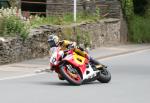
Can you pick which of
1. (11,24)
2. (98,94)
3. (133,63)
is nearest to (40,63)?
(11,24)

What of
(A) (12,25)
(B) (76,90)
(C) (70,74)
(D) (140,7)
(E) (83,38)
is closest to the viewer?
(B) (76,90)

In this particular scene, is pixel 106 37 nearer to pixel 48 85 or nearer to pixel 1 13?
pixel 1 13

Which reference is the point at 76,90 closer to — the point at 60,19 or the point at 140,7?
the point at 60,19

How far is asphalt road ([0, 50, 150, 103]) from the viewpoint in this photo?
13.0 metres

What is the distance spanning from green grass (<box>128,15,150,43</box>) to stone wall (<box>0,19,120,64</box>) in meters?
3.62

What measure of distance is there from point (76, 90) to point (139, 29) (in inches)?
849

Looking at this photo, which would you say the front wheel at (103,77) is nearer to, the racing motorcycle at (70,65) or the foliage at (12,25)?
the racing motorcycle at (70,65)

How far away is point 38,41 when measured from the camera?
23.7 m

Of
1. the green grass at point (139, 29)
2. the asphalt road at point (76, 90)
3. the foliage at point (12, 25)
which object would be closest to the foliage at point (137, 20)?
the green grass at point (139, 29)

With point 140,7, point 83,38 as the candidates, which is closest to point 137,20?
point 140,7

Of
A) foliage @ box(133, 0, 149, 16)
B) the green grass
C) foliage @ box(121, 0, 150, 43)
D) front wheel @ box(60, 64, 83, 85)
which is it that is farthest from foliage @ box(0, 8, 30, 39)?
foliage @ box(133, 0, 149, 16)

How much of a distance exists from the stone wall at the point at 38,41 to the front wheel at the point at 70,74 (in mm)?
5673

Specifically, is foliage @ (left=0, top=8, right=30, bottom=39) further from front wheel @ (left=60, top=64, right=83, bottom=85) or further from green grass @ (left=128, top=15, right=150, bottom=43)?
green grass @ (left=128, top=15, right=150, bottom=43)

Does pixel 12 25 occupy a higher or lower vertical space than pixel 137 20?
higher
